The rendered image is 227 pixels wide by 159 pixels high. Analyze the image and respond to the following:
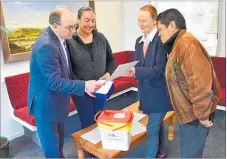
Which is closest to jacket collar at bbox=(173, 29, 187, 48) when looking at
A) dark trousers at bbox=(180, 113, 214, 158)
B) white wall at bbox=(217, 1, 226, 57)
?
dark trousers at bbox=(180, 113, 214, 158)

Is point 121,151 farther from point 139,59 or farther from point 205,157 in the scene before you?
point 205,157

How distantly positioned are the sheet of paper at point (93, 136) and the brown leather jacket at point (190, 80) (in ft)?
2.67

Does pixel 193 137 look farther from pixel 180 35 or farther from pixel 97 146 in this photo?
pixel 97 146

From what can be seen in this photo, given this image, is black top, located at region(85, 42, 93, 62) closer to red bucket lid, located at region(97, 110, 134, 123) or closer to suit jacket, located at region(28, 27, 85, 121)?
suit jacket, located at region(28, 27, 85, 121)

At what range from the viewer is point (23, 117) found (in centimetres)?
265

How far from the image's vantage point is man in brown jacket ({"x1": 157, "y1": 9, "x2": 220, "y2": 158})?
129 centimetres

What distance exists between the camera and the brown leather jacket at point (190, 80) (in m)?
1.29

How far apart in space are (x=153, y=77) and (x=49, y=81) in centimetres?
78

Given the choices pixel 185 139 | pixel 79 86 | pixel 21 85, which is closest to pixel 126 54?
pixel 21 85

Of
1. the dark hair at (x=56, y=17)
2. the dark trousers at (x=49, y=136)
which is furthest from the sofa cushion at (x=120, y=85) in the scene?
the dark hair at (x=56, y=17)

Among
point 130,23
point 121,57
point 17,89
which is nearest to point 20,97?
point 17,89

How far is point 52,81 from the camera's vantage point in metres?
1.62

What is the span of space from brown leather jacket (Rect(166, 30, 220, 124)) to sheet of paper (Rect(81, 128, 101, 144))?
81cm

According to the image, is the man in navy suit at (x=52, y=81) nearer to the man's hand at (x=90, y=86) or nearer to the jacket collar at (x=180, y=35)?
the man's hand at (x=90, y=86)
